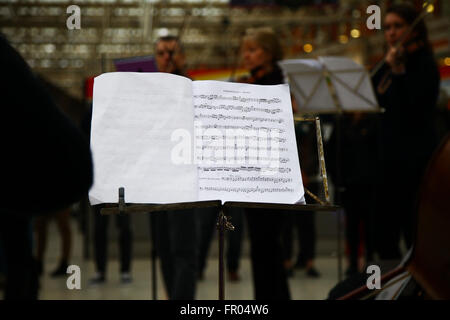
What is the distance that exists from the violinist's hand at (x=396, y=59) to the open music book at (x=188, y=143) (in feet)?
5.10

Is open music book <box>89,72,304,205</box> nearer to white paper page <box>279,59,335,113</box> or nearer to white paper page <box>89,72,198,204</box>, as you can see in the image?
white paper page <box>89,72,198,204</box>

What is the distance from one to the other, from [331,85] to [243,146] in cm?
198

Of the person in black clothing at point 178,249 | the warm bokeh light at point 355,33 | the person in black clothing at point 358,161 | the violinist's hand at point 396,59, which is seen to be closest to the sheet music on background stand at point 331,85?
the violinist's hand at point 396,59

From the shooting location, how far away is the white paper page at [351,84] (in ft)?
11.5

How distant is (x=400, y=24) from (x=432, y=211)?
1.90m

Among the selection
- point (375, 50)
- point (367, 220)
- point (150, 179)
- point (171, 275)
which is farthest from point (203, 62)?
point (150, 179)

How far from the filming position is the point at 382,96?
11.6ft

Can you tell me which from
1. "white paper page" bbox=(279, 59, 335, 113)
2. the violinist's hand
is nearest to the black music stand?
the violinist's hand

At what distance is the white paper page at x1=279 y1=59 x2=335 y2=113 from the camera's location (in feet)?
12.1

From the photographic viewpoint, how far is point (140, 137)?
1862 millimetres

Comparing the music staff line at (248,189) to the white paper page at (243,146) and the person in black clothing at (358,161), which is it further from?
the person in black clothing at (358,161)

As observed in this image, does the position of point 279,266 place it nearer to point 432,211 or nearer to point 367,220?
point 432,211

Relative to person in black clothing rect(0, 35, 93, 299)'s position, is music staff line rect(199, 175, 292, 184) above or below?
above

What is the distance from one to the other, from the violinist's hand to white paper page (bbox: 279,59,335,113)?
0.49m
